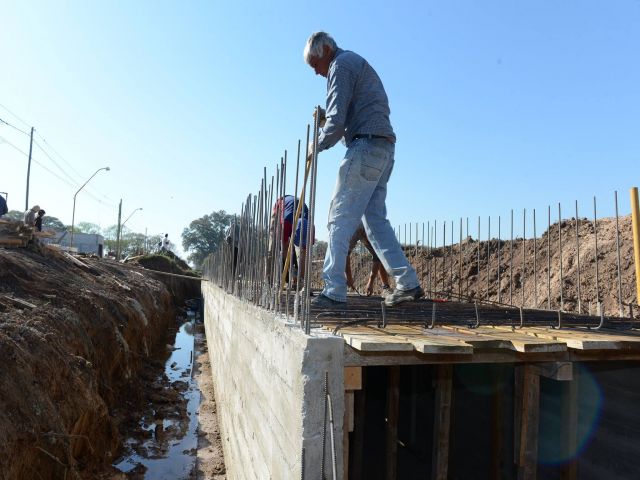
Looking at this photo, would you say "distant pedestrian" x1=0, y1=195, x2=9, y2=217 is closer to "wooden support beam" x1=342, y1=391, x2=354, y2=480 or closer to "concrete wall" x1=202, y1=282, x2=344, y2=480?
"concrete wall" x1=202, y1=282, x2=344, y2=480

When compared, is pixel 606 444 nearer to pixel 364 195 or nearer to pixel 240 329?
pixel 364 195

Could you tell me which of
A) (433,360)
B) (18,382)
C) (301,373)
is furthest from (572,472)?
(18,382)

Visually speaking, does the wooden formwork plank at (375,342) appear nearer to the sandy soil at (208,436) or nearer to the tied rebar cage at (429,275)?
the tied rebar cage at (429,275)

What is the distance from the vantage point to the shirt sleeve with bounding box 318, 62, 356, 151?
3.39 metres

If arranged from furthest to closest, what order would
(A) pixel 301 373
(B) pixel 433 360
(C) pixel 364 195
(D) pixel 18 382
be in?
(D) pixel 18 382 → (C) pixel 364 195 → (B) pixel 433 360 → (A) pixel 301 373

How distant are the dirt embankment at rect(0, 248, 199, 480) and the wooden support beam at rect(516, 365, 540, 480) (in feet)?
11.8

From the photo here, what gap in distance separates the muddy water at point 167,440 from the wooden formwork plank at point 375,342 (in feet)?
17.1

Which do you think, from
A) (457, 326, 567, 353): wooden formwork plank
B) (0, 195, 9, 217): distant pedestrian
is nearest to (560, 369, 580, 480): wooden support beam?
(457, 326, 567, 353): wooden formwork plank

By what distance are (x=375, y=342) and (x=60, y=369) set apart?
4154 millimetres

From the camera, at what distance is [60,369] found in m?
5.12

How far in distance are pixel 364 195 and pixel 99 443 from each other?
177 inches

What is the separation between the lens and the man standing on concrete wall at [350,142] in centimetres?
342

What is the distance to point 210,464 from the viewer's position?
6891 millimetres

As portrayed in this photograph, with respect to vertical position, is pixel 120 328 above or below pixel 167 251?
below
